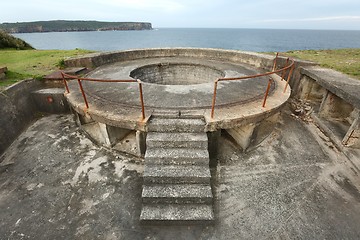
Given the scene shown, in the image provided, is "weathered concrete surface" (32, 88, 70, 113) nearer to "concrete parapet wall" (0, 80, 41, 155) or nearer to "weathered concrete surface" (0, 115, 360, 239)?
"concrete parapet wall" (0, 80, 41, 155)

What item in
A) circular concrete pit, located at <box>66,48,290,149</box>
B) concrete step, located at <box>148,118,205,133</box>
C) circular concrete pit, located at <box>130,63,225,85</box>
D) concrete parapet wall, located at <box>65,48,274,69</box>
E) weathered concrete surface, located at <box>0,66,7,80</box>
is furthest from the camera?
circular concrete pit, located at <box>130,63,225,85</box>

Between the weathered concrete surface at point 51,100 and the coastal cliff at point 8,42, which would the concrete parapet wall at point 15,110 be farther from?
the coastal cliff at point 8,42

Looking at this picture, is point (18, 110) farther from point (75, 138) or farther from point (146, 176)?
point (146, 176)

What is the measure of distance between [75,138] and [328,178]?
245 inches

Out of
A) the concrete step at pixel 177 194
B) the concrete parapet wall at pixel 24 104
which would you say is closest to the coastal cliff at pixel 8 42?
the concrete parapet wall at pixel 24 104

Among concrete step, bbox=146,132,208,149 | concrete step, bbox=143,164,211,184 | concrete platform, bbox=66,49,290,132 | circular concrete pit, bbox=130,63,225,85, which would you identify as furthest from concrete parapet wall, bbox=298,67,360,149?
concrete step, bbox=143,164,211,184

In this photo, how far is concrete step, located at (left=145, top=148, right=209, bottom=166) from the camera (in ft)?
12.4

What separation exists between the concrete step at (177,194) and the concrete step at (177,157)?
462 mm

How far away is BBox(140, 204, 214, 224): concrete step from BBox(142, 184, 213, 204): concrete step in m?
0.08

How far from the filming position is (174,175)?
142 inches

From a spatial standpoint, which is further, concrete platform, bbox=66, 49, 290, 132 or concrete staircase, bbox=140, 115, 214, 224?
concrete platform, bbox=66, 49, 290, 132

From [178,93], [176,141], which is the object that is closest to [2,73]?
[178,93]

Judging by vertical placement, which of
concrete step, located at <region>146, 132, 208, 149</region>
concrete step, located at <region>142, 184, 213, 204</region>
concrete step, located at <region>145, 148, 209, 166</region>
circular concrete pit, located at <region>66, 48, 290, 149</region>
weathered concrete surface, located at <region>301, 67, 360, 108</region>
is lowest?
concrete step, located at <region>142, 184, 213, 204</region>

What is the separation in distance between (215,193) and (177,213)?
0.92 meters
